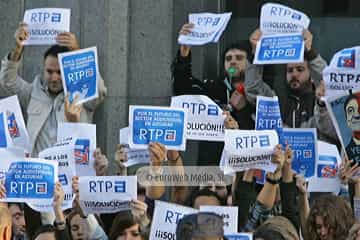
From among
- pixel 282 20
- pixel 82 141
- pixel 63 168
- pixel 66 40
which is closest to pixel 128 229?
pixel 63 168

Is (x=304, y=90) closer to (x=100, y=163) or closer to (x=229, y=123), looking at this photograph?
(x=229, y=123)

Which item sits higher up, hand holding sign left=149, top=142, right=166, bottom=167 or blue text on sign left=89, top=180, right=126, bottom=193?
hand holding sign left=149, top=142, right=166, bottom=167

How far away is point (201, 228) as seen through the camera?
383 inches

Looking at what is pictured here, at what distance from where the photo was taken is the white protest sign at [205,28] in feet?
43.3

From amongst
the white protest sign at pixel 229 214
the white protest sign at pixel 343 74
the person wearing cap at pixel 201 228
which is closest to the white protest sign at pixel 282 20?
the white protest sign at pixel 343 74

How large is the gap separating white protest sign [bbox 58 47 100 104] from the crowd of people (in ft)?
0.35

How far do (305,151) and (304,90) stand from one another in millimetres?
733

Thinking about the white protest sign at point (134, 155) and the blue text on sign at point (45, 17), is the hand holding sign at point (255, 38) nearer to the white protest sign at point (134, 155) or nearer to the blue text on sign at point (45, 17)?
the white protest sign at point (134, 155)

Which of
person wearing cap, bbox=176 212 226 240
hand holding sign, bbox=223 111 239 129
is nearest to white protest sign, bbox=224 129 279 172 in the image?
hand holding sign, bbox=223 111 239 129

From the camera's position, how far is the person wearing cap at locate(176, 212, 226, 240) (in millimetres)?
9648

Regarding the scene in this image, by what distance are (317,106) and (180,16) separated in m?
2.08

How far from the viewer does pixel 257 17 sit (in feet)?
46.8

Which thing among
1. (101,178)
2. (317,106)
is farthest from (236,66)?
(101,178)

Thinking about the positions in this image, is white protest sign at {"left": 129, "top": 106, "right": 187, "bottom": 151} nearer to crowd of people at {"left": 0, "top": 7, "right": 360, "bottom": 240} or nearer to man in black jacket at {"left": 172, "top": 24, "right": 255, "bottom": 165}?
crowd of people at {"left": 0, "top": 7, "right": 360, "bottom": 240}
